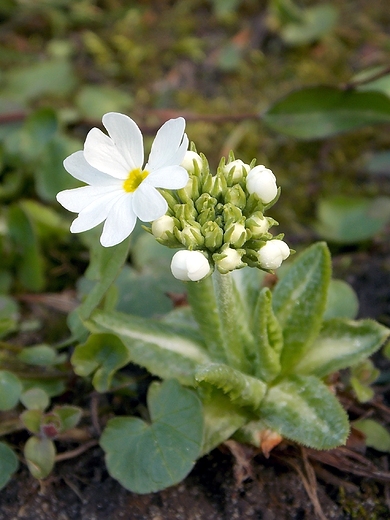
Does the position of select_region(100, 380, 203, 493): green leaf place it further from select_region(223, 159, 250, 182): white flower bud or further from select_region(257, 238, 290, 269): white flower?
select_region(223, 159, 250, 182): white flower bud

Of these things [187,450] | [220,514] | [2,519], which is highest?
[187,450]

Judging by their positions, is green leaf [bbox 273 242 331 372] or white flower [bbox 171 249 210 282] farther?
green leaf [bbox 273 242 331 372]

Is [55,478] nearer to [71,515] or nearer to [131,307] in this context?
[71,515]

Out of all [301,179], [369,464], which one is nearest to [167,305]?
[369,464]

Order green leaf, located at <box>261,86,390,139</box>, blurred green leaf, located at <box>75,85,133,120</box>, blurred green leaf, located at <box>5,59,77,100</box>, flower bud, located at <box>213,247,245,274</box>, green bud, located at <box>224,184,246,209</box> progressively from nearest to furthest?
flower bud, located at <box>213,247,245,274</box> < green bud, located at <box>224,184,246,209</box> < green leaf, located at <box>261,86,390,139</box> < blurred green leaf, located at <box>75,85,133,120</box> < blurred green leaf, located at <box>5,59,77,100</box>

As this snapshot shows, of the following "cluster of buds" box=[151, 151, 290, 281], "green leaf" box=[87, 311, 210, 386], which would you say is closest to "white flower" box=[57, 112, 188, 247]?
"cluster of buds" box=[151, 151, 290, 281]

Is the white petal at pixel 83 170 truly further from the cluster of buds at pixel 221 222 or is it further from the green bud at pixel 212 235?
the green bud at pixel 212 235
